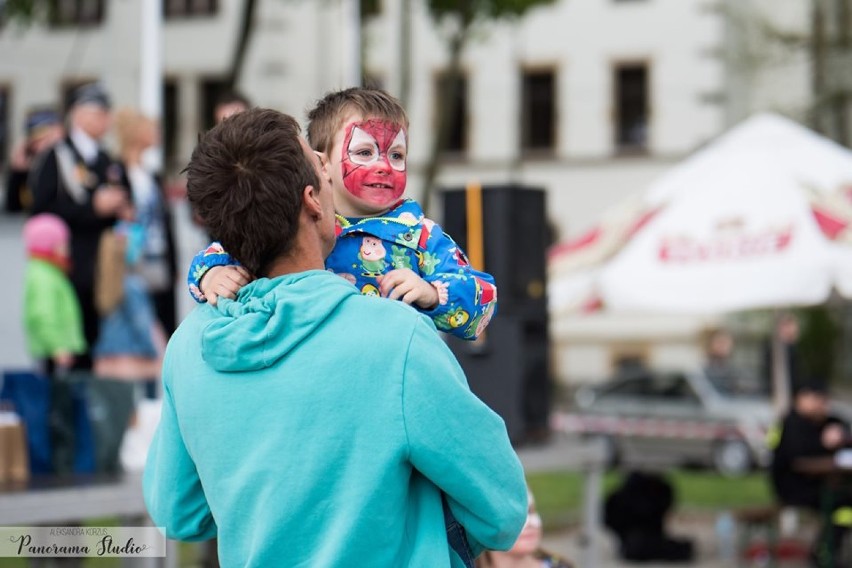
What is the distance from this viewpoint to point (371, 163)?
119 inches

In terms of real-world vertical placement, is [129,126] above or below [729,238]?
above

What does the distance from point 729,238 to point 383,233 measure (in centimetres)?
774

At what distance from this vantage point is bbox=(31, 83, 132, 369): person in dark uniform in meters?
7.57

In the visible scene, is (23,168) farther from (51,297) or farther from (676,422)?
(676,422)

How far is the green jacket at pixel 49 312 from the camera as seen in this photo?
743 cm

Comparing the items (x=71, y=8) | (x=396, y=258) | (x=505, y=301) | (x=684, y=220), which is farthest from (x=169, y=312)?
(x=71, y=8)

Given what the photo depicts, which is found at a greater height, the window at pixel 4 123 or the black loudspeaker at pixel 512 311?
the window at pixel 4 123

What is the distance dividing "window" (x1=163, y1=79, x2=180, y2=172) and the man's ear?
112ft

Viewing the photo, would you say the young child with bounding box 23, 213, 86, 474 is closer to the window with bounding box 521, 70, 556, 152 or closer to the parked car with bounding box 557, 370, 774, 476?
the parked car with bounding box 557, 370, 774, 476

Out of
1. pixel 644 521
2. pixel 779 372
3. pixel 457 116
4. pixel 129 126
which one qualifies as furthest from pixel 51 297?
pixel 457 116

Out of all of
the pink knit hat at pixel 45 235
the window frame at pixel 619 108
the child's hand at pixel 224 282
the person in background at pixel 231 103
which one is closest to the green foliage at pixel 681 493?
the pink knit hat at pixel 45 235

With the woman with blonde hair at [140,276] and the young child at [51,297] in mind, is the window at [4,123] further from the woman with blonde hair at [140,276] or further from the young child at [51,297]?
the young child at [51,297]

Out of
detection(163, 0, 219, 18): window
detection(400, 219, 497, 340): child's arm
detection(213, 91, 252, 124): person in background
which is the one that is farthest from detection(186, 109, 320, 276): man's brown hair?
detection(163, 0, 219, 18): window

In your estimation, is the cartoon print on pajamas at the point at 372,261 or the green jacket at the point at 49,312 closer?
the cartoon print on pajamas at the point at 372,261
